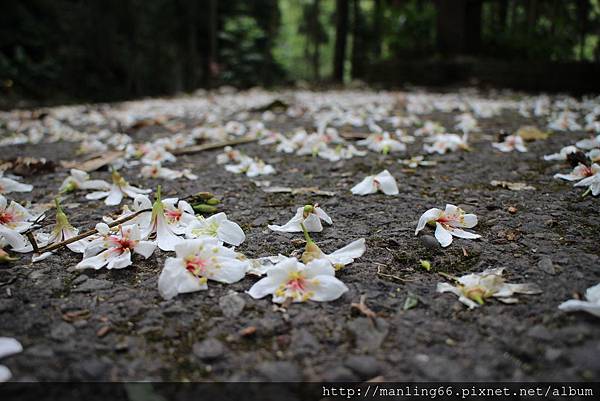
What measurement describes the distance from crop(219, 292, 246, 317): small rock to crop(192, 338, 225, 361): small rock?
105 millimetres

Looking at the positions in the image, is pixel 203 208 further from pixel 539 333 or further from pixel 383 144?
pixel 383 144

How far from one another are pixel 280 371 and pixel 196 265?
449 mm

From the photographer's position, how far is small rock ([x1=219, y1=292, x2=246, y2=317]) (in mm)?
1113

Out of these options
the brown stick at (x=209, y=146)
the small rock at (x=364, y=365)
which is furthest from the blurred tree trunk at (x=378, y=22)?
the small rock at (x=364, y=365)

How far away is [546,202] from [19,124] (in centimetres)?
560

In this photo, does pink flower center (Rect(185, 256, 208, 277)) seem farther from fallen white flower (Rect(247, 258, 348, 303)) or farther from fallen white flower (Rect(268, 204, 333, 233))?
fallen white flower (Rect(268, 204, 333, 233))

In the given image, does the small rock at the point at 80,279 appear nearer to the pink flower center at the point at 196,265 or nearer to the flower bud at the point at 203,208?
the pink flower center at the point at 196,265

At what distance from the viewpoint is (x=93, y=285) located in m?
1.25

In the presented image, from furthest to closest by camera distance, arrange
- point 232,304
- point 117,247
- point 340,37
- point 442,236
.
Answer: point 340,37 < point 442,236 < point 117,247 < point 232,304

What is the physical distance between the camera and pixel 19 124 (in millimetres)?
5164

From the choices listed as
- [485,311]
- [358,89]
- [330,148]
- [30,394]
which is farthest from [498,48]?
[30,394]

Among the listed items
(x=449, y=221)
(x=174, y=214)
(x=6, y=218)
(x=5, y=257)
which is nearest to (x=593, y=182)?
(x=449, y=221)

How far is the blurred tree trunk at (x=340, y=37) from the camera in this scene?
11.4 meters

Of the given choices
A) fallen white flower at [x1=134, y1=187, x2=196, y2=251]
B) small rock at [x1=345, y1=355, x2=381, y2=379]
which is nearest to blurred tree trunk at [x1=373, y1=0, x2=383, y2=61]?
fallen white flower at [x1=134, y1=187, x2=196, y2=251]
